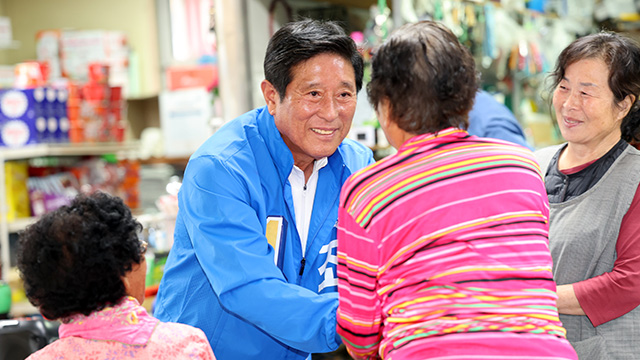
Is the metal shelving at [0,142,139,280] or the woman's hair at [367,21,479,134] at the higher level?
the woman's hair at [367,21,479,134]

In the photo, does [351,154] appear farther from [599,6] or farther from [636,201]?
[599,6]

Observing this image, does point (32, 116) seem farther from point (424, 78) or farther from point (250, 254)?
point (424, 78)

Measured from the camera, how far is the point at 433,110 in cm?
107

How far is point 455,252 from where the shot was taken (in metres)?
1.01

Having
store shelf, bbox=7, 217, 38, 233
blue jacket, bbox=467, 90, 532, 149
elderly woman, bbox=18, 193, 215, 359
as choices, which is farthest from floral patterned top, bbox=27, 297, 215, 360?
store shelf, bbox=7, 217, 38, 233

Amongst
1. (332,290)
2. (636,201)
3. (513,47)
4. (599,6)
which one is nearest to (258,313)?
(332,290)

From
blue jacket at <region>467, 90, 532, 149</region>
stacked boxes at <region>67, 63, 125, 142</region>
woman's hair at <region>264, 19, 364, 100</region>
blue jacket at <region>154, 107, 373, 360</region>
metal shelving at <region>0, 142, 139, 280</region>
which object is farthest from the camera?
stacked boxes at <region>67, 63, 125, 142</region>

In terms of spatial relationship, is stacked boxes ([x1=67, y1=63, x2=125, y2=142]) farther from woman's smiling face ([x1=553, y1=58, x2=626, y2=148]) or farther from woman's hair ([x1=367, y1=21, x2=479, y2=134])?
woman's hair ([x1=367, y1=21, x2=479, y2=134])

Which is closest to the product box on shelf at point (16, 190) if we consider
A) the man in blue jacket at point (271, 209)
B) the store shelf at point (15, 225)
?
the store shelf at point (15, 225)

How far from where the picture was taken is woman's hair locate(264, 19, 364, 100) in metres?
1.50

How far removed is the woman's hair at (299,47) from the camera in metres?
1.50

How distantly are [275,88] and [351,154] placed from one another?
13.4 inches

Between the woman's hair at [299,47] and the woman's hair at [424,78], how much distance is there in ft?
1.43

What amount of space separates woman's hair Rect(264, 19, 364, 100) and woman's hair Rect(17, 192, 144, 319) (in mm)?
529
